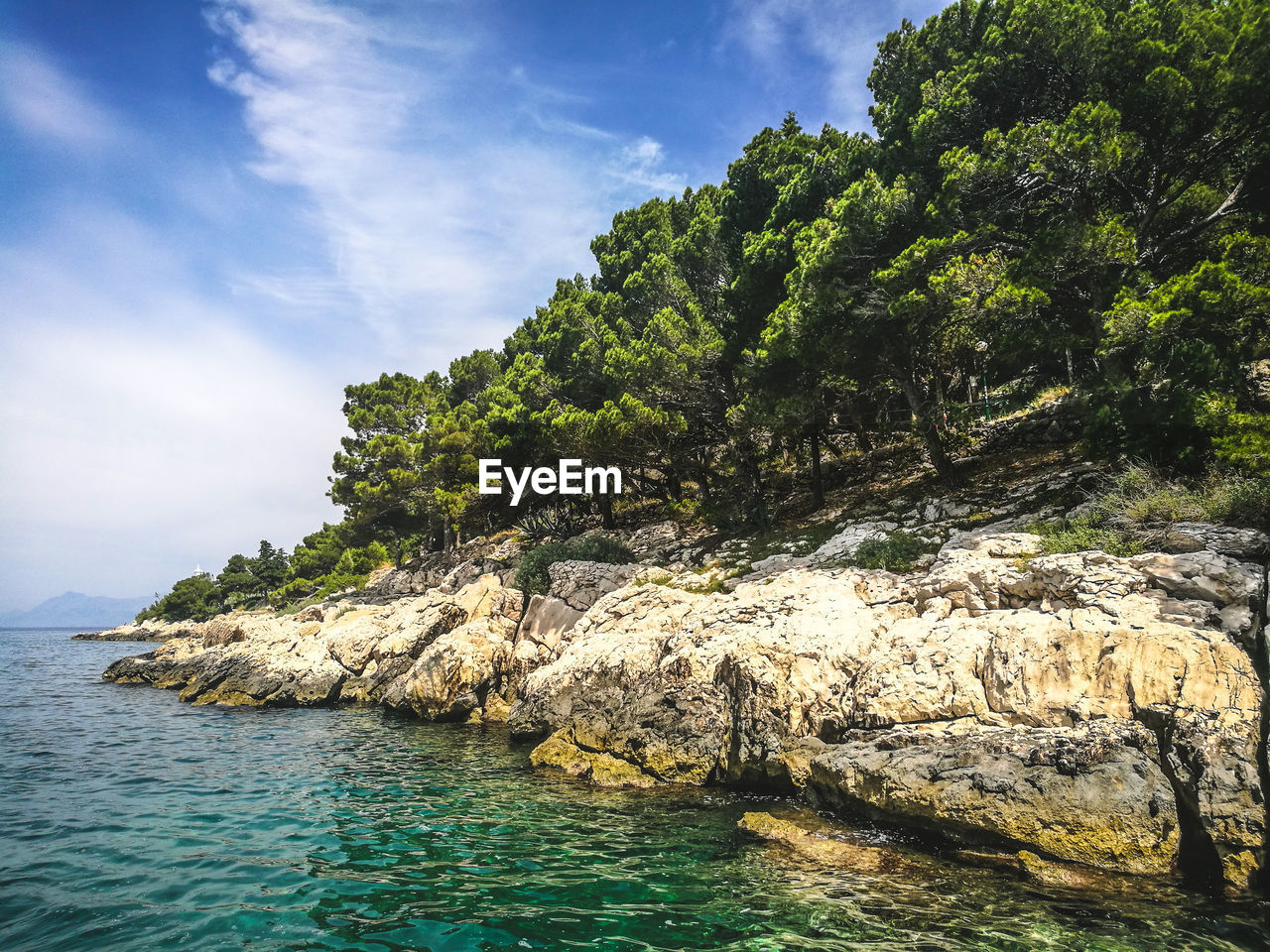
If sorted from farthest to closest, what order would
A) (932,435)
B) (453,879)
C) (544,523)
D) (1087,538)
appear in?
1. (544,523)
2. (932,435)
3. (1087,538)
4. (453,879)

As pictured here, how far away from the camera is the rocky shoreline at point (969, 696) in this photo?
708 centimetres

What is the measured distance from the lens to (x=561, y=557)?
86.5ft

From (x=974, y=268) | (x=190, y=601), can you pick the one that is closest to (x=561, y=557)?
(x=974, y=268)

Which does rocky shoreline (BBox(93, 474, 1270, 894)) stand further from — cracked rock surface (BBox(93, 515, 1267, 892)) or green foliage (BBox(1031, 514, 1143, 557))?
green foliage (BBox(1031, 514, 1143, 557))

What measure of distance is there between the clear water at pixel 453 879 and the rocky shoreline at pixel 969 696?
2.58ft

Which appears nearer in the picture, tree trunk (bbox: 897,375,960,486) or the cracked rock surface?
the cracked rock surface

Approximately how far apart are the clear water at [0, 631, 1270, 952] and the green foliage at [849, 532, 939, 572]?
312 inches

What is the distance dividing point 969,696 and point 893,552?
6.87m

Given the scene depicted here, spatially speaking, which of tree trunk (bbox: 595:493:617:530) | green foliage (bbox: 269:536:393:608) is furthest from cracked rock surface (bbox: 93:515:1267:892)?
green foliage (bbox: 269:536:393:608)

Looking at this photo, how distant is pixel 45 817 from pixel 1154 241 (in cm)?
2858

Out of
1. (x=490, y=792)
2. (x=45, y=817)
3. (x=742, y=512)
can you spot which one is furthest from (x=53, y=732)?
(x=742, y=512)

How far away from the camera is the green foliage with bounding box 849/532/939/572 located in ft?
50.9

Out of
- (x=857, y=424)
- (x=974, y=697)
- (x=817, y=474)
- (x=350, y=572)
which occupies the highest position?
(x=857, y=424)

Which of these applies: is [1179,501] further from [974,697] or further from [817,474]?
[817,474]
